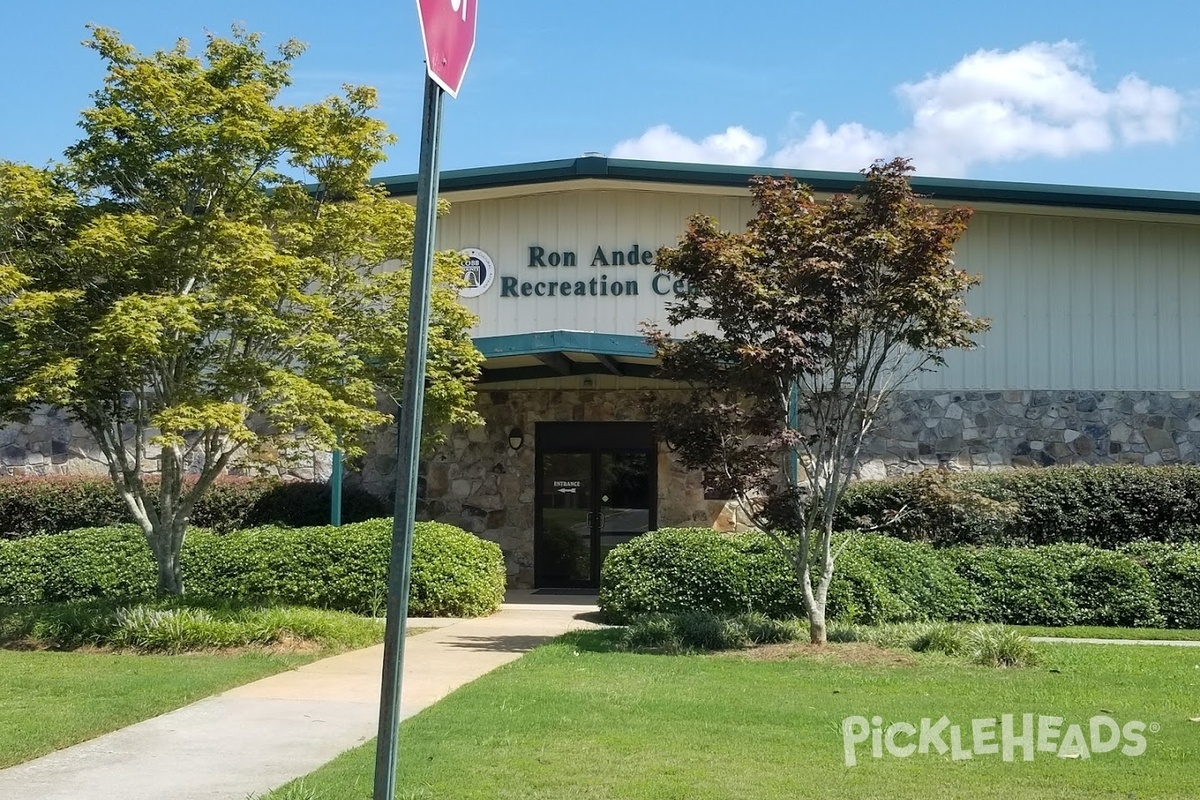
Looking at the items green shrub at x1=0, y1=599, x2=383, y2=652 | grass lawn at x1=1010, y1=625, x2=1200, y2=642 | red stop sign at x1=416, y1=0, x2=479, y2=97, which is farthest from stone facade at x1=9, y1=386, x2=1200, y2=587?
red stop sign at x1=416, y1=0, x2=479, y2=97

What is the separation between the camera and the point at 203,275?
11.7 m

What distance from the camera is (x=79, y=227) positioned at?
11625mm

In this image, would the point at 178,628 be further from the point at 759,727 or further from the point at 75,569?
the point at 759,727

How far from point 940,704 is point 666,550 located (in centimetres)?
557

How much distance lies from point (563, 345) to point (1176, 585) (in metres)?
8.16

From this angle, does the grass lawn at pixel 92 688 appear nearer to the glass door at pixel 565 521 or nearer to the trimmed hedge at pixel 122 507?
the trimmed hedge at pixel 122 507

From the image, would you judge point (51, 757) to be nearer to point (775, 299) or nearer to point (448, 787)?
point (448, 787)

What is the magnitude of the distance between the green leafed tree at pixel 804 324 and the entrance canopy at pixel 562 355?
3172 millimetres

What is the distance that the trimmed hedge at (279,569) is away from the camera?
14234mm

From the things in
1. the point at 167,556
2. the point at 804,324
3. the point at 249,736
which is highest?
the point at 804,324

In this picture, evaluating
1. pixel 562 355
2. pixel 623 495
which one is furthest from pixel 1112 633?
pixel 562 355

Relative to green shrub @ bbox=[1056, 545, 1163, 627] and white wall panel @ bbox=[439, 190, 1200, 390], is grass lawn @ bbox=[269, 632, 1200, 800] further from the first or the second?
white wall panel @ bbox=[439, 190, 1200, 390]

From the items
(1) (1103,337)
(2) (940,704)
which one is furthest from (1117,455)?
(2) (940,704)

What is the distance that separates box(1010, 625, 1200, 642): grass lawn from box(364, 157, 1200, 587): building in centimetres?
469
